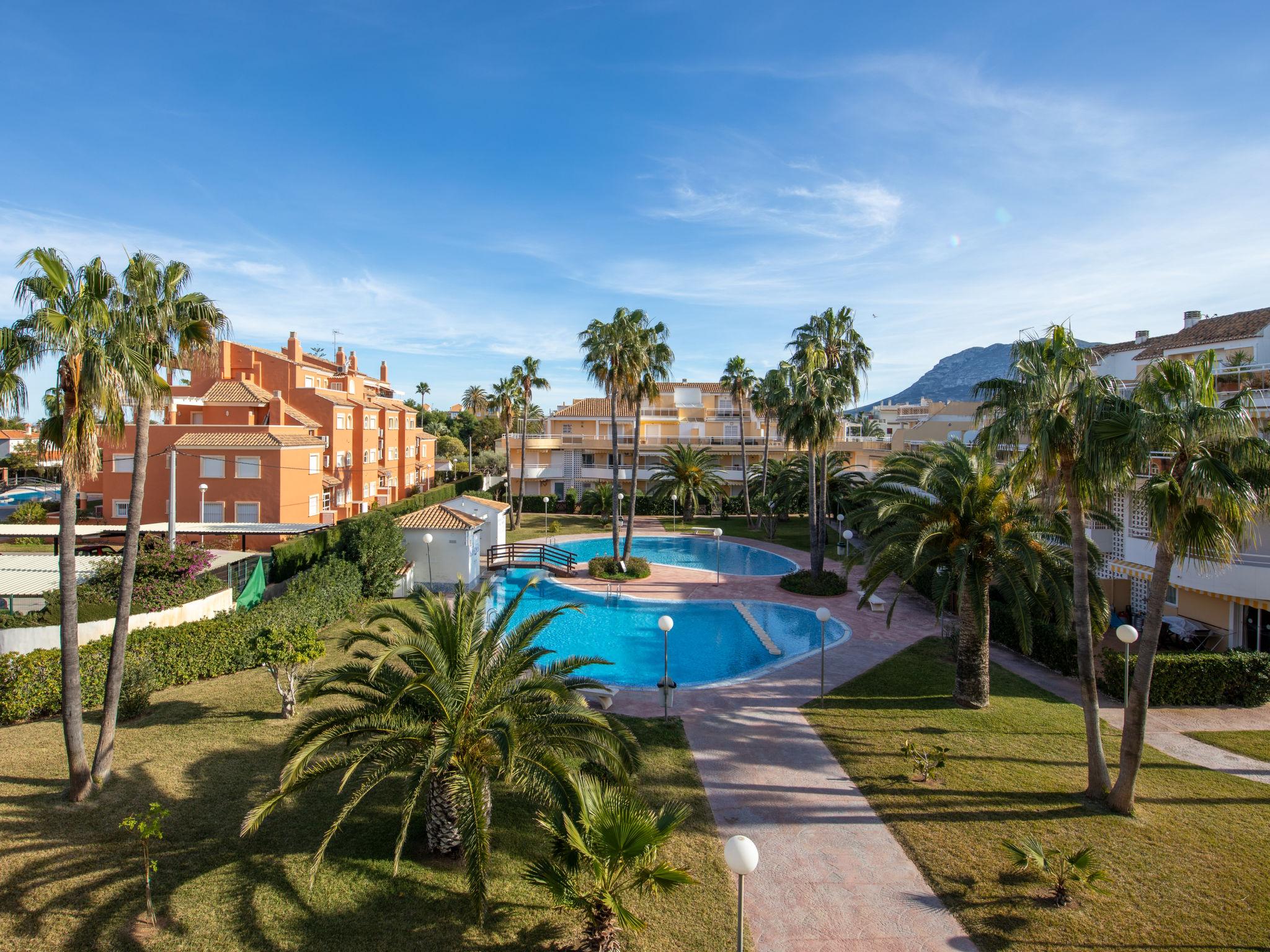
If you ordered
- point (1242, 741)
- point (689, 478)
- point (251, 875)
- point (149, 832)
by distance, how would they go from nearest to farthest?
1. point (149, 832)
2. point (251, 875)
3. point (1242, 741)
4. point (689, 478)

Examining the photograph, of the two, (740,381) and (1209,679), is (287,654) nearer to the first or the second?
(1209,679)

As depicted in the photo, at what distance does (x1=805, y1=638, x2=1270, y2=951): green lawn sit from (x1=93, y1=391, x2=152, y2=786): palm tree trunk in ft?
39.7

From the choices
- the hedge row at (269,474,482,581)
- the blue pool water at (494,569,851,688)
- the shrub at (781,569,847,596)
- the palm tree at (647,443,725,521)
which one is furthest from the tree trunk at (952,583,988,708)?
the palm tree at (647,443,725,521)

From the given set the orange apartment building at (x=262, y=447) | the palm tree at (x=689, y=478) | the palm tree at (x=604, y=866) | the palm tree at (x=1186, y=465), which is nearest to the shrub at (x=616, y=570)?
the palm tree at (x=689, y=478)

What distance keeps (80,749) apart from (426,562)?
16.5 m

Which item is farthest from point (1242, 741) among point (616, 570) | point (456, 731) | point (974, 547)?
point (616, 570)

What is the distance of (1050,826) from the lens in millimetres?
9797

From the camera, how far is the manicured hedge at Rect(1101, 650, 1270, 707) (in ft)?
47.9

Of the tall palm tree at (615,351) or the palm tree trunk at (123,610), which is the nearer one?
the palm tree trunk at (123,610)

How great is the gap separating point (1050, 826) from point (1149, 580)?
12.3 m

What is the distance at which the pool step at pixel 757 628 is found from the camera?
20.2 meters

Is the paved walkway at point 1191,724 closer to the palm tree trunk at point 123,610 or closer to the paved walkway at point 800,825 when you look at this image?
the paved walkway at point 800,825

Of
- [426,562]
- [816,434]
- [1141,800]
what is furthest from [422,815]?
[816,434]

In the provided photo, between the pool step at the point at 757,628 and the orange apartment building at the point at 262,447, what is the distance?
20998 millimetres
